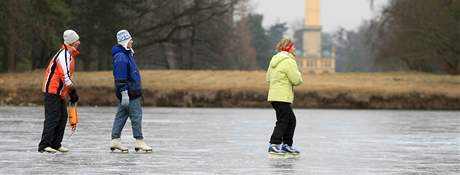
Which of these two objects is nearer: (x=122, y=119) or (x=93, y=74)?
(x=122, y=119)

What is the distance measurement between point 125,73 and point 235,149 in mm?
2060

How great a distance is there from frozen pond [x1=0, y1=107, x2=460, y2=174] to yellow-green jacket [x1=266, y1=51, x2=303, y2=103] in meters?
0.85

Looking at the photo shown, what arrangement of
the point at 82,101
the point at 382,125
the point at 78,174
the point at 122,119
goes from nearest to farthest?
the point at 78,174 → the point at 122,119 → the point at 382,125 → the point at 82,101

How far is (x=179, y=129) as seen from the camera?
21.3 metres

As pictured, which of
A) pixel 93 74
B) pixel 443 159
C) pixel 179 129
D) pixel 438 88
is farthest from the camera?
pixel 93 74

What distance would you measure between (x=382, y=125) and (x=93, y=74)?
22171mm

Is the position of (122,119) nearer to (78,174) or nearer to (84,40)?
(78,174)

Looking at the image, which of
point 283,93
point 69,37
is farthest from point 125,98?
point 283,93

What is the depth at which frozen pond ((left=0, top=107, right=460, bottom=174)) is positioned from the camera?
12.9 metres

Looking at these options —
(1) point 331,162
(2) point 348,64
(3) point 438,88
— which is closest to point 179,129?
(1) point 331,162

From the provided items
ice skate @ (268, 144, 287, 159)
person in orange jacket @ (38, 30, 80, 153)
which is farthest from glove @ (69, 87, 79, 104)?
ice skate @ (268, 144, 287, 159)

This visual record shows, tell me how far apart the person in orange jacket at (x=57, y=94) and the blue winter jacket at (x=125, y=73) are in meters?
0.62

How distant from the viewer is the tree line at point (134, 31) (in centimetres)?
4722

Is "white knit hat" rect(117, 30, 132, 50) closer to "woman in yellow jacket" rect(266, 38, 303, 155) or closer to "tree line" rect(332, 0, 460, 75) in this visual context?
"woman in yellow jacket" rect(266, 38, 303, 155)
